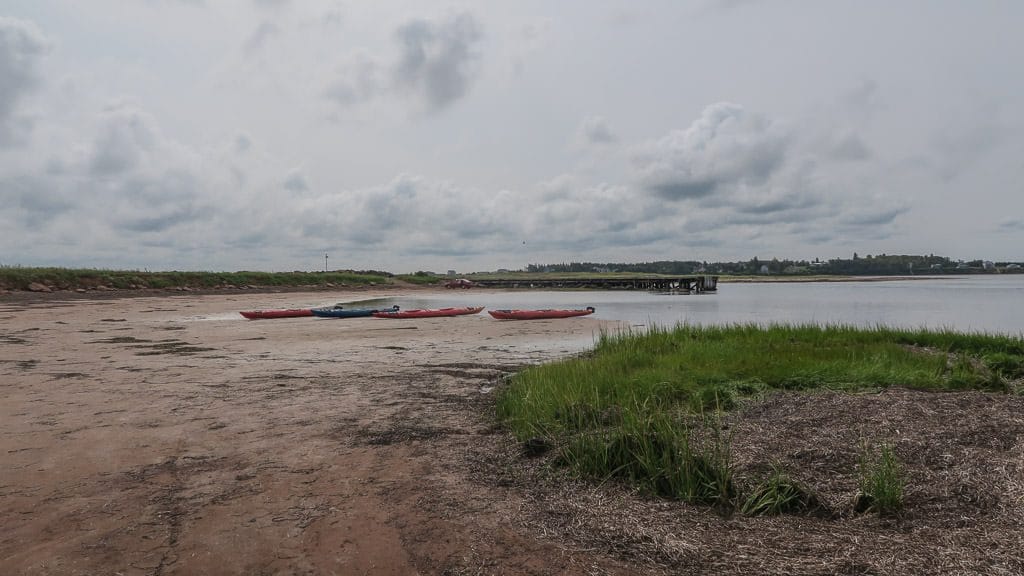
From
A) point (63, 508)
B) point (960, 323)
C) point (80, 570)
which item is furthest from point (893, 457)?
point (960, 323)

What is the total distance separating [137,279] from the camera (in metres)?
52.0

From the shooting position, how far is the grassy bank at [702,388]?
498 cm

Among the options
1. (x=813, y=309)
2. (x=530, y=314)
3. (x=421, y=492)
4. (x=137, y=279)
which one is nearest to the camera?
(x=421, y=492)

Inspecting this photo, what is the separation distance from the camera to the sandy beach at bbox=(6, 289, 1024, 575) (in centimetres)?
391

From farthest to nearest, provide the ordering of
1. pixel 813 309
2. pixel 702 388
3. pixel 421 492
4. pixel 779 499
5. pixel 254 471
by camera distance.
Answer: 1. pixel 813 309
2. pixel 702 388
3. pixel 254 471
4. pixel 421 492
5. pixel 779 499

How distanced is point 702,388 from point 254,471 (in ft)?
19.4

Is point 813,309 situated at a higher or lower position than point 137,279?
lower

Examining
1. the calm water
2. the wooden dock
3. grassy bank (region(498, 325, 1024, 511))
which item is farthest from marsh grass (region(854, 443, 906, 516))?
the wooden dock

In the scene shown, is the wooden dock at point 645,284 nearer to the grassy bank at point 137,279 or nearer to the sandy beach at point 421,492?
the grassy bank at point 137,279

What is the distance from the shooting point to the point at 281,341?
19.3 meters

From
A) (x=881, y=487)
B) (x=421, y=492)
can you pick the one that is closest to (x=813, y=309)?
(x=881, y=487)

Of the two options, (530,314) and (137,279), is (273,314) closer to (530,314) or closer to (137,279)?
(530,314)

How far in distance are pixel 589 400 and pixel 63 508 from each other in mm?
5679

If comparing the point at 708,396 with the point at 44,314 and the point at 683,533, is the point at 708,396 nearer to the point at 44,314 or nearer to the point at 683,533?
the point at 683,533
